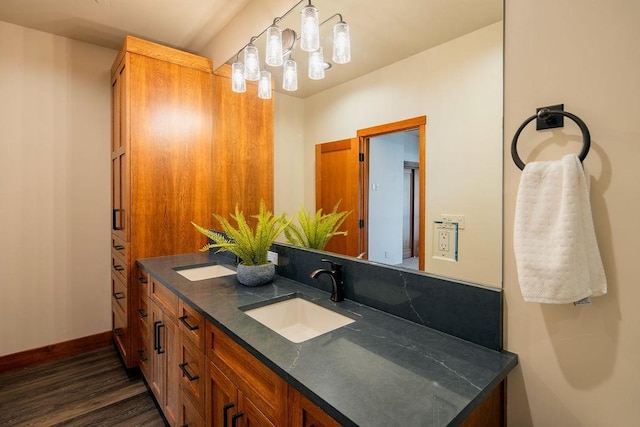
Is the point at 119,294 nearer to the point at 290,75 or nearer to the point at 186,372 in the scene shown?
the point at 186,372

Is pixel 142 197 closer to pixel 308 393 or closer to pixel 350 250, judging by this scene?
pixel 350 250

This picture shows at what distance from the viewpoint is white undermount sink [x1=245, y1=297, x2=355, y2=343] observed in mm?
1362

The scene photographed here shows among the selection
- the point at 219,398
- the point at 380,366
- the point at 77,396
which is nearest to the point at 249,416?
the point at 219,398

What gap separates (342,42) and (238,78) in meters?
0.97

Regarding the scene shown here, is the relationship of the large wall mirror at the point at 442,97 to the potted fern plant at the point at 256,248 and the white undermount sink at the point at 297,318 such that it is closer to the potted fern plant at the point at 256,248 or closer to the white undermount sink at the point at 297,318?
the white undermount sink at the point at 297,318

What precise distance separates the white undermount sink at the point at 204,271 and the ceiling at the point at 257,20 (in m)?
1.24

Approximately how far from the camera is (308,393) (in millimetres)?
780

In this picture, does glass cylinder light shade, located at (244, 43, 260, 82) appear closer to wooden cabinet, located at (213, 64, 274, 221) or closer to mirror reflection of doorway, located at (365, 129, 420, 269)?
wooden cabinet, located at (213, 64, 274, 221)

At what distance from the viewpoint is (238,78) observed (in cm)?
221

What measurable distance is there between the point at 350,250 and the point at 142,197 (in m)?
1.65

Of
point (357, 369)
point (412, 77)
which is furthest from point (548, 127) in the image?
point (357, 369)

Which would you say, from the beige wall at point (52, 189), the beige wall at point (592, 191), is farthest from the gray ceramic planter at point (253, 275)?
the beige wall at point (52, 189)

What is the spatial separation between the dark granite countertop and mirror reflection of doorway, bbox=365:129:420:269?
260mm

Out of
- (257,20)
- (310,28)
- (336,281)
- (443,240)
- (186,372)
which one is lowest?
(186,372)
